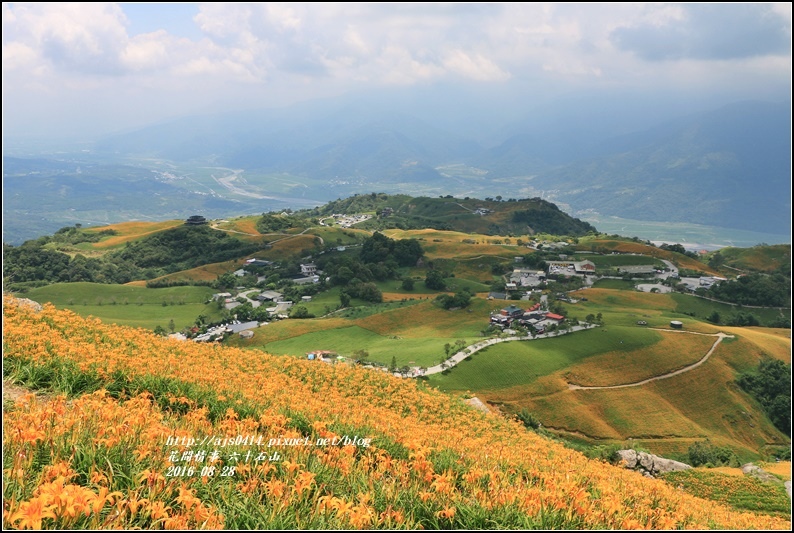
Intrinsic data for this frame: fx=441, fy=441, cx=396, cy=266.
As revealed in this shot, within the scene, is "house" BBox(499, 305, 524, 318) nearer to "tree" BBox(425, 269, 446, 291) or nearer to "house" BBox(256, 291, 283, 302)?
"tree" BBox(425, 269, 446, 291)

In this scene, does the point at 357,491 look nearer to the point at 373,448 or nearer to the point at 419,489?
the point at 419,489

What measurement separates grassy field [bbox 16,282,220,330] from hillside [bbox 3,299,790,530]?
50.9 m

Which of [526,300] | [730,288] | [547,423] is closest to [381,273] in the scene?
[526,300]

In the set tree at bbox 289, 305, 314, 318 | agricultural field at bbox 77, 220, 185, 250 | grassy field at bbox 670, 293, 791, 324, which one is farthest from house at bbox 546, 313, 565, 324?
agricultural field at bbox 77, 220, 185, 250

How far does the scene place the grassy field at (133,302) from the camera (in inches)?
2250

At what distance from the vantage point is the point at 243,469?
4.77 m

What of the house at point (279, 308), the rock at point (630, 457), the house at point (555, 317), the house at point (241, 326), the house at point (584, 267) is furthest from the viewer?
the house at point (584, 267)

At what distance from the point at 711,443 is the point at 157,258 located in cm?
9902

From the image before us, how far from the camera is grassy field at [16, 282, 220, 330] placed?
57.2 meters

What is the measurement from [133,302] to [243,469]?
70.4 meters

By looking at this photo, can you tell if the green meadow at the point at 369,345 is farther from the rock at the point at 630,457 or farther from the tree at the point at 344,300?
the rock at the point at 630,457

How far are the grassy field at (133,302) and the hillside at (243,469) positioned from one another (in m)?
50.9

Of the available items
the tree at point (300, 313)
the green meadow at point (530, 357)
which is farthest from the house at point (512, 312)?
the tree at point (300, 313)

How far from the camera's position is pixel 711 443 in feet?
99.1
